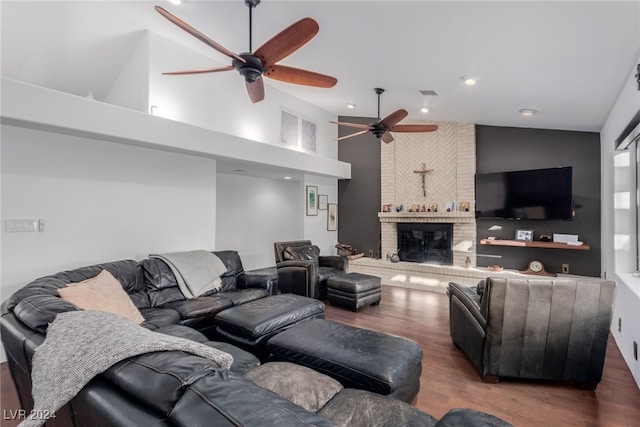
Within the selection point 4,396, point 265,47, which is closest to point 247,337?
point 4,396

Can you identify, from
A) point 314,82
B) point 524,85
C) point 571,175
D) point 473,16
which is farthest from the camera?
point 571,175

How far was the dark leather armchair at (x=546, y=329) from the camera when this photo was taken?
7.63 feet

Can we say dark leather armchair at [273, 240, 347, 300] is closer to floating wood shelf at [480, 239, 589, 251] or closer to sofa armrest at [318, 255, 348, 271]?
sofa armrest at [318, 255, 348, 271]

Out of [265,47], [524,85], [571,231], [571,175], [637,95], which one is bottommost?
[571,231]

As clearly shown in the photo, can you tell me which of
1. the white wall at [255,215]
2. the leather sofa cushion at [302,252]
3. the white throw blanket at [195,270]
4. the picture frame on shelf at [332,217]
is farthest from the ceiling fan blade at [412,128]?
the picture frame on shelf at [332,217]

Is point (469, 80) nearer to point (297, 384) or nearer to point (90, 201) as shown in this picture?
point (297, 384)

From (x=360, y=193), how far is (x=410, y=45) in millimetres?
4312

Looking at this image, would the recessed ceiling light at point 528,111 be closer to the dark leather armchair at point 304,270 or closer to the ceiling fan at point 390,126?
the ceiling fan at point 390,126

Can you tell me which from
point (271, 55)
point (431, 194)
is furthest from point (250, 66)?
point (431, 194)

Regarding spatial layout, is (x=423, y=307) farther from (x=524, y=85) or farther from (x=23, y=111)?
(x=23, y=111)

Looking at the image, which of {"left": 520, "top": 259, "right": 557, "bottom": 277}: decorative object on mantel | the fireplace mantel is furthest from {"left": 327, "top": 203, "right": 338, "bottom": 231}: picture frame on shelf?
{"left": 520, "top": 259, "right": 557, "bottom": 277}: decorative object on mantel

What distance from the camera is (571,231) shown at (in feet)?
16.0

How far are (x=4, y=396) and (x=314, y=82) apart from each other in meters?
3.42

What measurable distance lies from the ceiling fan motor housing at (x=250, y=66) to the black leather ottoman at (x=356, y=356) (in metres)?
2.04
